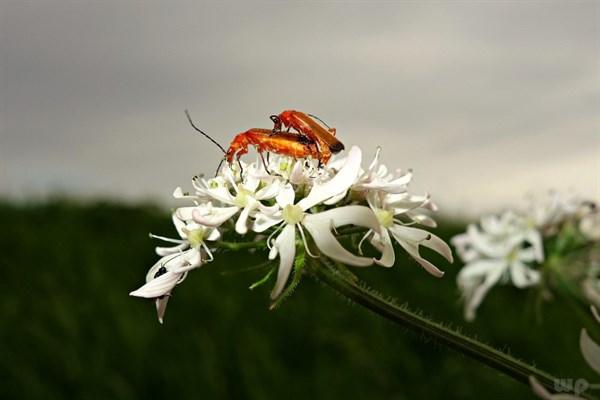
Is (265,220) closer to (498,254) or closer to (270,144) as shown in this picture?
(270,144)

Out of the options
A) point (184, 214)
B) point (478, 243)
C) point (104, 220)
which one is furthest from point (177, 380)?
point (104, 220)

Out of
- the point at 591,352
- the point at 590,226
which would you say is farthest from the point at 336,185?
the point at 590,226

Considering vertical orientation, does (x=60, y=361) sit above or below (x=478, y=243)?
below

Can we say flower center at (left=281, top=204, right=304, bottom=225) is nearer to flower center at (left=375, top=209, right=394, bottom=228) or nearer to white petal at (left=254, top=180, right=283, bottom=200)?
white petal at (left=254, top=180, right=283, bottom=200)

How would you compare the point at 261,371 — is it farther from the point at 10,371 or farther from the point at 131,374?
the point at 10,371

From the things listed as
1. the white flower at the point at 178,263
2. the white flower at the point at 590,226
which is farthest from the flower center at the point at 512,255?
the white flower at the point at 178,263

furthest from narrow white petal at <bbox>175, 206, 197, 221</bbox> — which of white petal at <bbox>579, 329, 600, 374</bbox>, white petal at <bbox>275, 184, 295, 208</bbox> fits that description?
white petal at <bbox>579, 329, 600, 374</bbox>

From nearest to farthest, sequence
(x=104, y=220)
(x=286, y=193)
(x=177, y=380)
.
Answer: (x=286, y=193)
(x=177, y=380)
(x=104, y=220)
